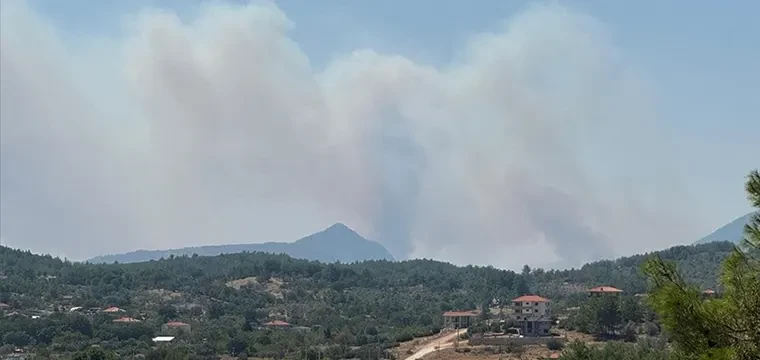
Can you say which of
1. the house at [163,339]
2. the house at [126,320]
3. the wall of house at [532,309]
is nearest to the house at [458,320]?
the wall of house at [532,309]

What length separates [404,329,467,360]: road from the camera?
65.5m

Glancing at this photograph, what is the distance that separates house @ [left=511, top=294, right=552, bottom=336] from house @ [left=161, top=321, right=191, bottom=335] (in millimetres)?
36415

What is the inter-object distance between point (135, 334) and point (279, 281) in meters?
64.6

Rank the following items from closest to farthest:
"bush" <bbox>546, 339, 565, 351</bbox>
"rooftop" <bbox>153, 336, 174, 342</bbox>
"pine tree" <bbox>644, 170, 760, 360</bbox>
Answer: "pine tree" <bbox>644, 170, 760, 360</bbox>, "bush" <bbox>546, 339, 565, 351</bbox>, "rooftop" <bbox>153, 336, 174, 342</bbox>

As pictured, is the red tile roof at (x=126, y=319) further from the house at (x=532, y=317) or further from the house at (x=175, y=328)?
the house at (x=532, y=317)

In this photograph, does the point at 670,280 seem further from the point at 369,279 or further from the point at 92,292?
the point at 369,279

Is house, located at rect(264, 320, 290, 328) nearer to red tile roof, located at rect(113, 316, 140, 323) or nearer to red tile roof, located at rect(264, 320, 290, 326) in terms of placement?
red tile roof, located at rect(264, 320, 290, 326)

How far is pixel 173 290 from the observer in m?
147

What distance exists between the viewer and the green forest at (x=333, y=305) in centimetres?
976

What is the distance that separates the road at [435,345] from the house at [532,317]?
5.43 meters

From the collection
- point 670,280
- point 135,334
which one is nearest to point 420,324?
point 135,334

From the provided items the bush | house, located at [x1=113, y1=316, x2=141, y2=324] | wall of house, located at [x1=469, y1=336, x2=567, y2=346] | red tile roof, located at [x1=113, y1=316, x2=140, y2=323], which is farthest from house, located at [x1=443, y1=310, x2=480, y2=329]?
red tile roof, located at [x1=113, y1=316, x2=140, y2=323]

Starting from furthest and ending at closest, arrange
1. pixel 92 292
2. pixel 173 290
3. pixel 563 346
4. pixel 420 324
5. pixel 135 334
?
pixel 173 290
pixel 92 292
pixel 420 324
pixel 135 334
pixel 563 346

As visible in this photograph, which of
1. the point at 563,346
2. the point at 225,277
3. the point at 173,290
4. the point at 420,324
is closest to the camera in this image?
the point at 563,346
